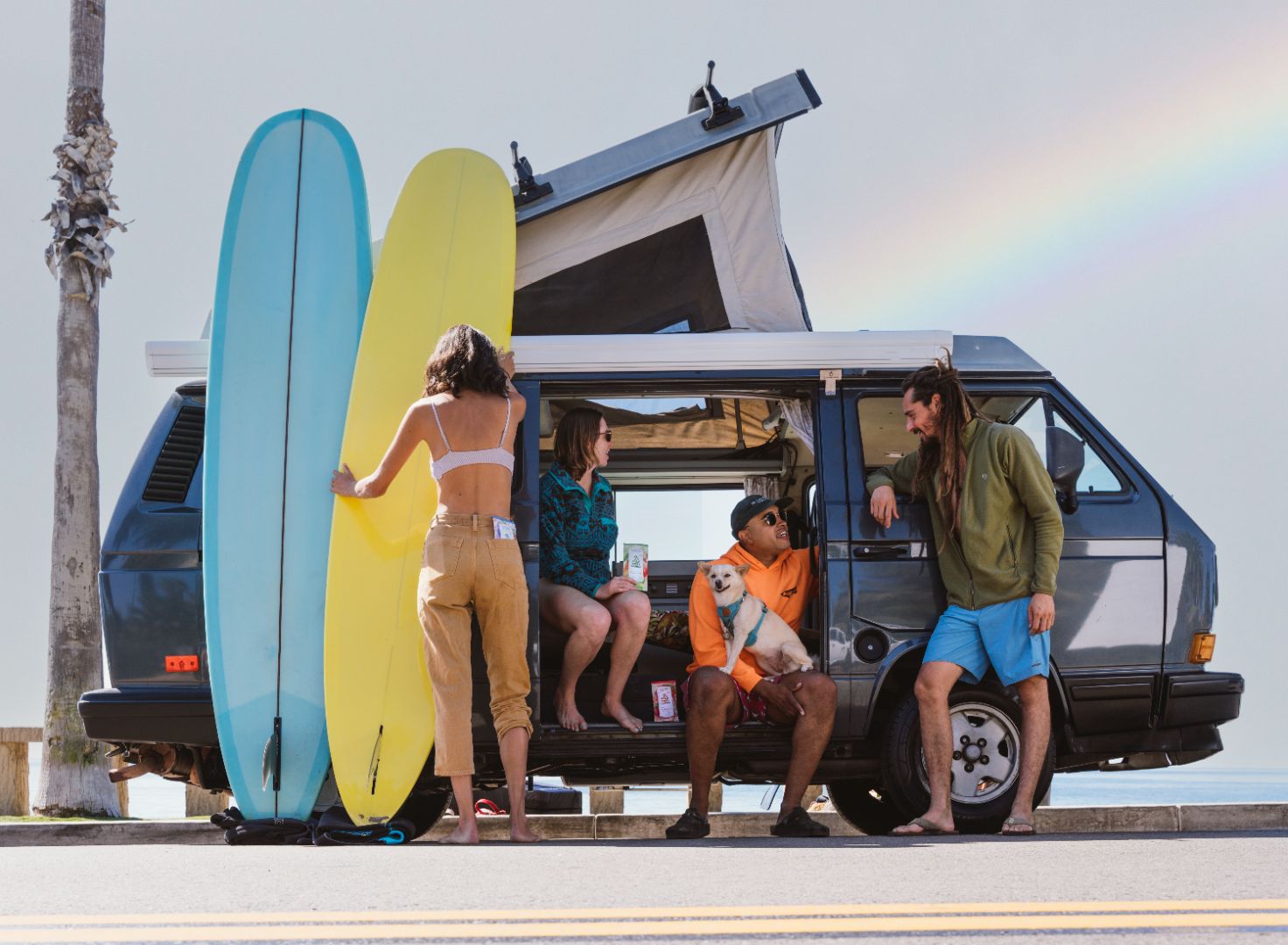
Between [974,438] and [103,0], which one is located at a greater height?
[103,0]

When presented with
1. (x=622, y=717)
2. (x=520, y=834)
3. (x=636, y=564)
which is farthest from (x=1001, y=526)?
(x=520, y=834)

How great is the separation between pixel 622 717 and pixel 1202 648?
256 centimetres

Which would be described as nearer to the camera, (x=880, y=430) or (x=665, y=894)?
(x=665, y=894)

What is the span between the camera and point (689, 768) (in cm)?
635

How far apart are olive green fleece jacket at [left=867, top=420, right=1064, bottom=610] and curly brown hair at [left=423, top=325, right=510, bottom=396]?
1936mm

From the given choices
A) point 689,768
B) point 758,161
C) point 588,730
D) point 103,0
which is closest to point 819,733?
point 689,768

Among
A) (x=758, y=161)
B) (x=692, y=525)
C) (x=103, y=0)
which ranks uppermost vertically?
(x=103, y=0)

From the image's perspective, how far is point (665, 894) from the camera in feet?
11.9

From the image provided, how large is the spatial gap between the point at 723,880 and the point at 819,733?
7.93 feet

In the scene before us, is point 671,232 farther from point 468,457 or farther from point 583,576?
point 468,457

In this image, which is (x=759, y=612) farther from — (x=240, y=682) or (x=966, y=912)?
(x=966, y=912)

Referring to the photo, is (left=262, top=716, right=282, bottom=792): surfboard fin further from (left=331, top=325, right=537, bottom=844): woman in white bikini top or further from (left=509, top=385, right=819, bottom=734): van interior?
(left=509, top=385, right=819, bottom=734): van interior

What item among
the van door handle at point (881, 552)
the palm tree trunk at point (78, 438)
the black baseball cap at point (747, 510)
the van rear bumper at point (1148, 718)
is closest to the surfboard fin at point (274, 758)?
the black baseball cap at point (747, 510)

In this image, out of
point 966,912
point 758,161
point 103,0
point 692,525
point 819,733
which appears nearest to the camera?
point 966,912
